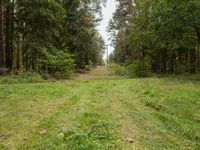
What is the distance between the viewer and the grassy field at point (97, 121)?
6.59 metres

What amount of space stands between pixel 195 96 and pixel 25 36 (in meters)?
16.1

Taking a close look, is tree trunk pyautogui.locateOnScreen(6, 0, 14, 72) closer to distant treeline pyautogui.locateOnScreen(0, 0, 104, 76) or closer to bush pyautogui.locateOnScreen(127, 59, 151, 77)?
distant treeline pyautogui.locateOnScreen(0, 0, 104, 76)

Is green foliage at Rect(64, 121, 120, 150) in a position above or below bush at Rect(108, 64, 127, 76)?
below

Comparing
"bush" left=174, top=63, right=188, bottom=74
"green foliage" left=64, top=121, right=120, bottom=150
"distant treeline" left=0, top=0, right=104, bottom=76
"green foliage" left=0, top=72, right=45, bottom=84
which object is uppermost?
"distant treeline" left=0, top=0, right=104, bottom=76

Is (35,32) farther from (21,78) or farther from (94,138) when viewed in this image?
(94,138)

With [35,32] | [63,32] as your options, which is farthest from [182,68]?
[35,32]

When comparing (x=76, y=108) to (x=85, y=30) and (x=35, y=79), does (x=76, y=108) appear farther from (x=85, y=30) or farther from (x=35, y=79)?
(x=85, y=30)

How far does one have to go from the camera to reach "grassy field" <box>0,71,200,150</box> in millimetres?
6590

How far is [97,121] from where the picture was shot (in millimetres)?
8008

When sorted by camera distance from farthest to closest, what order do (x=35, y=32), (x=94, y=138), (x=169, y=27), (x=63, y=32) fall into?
(x=63, y=32), (x=169, y=27), (x=35, y=32), (x=94, y=138)

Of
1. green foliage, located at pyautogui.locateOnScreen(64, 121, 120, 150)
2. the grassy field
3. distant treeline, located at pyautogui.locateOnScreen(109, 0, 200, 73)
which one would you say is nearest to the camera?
green foliage, located at pyautogui.locateOnScreen(64, 121, 120, 150)

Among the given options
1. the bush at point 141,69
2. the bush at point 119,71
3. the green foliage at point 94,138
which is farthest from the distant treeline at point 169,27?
the green foliage at point 94,138

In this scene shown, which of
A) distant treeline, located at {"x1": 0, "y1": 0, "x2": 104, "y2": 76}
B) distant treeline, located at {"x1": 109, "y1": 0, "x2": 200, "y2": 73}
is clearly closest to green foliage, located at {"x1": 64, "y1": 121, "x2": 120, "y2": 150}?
distant treeline, located at {"x1": 0, "y1": 0, "x2": 104, "y2": 76}

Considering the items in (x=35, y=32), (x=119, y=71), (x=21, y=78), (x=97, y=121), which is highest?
(x=35, y=32)
